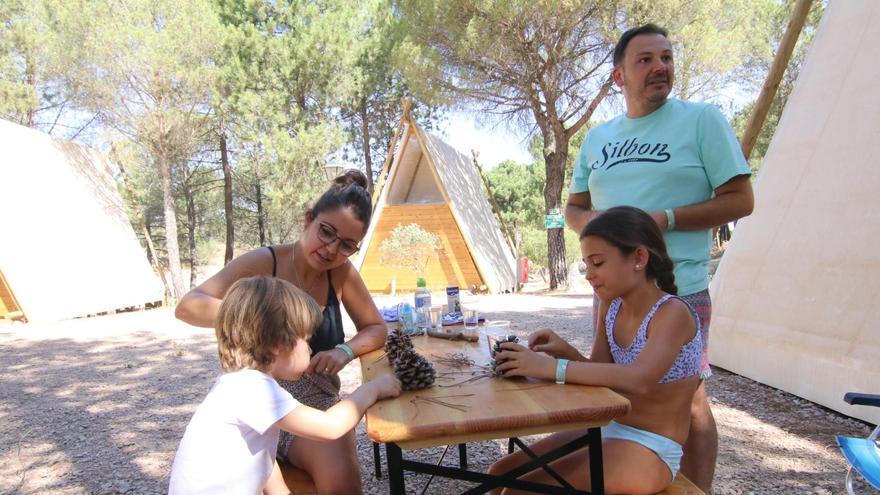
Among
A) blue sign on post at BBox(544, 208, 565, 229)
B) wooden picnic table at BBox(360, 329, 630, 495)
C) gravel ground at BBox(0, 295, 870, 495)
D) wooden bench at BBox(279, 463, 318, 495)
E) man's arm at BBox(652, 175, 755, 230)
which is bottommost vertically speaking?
gravel ground at BBox(0, 295, 870, 495)

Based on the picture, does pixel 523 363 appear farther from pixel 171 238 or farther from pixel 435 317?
pixel 171 238

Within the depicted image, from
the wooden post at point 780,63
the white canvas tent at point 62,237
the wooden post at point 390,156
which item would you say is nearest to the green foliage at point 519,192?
the wooden post at point 390,156

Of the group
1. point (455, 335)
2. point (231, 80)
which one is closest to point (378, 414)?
point (455, 335)

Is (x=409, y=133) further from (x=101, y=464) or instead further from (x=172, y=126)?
(x=101, y=464)

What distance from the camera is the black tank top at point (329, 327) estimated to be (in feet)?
7.38

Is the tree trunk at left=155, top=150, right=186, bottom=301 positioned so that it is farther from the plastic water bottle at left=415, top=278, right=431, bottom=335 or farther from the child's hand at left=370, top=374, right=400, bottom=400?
the child's hand at left=370, top=374, right=400, bottom=400

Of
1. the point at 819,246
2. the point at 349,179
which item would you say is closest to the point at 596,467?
the point at 349,179

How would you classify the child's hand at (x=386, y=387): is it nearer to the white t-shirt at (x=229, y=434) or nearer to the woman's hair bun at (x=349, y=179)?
the white t-shirt at (x=229, y=434)

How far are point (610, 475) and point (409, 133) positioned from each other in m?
12.2

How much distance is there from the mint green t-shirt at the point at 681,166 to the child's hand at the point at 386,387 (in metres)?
1.07

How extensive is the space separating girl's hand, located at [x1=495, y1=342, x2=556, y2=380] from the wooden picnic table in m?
0.03

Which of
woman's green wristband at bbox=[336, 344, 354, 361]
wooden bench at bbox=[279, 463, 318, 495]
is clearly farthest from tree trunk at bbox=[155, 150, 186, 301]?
wooden bench at bbox=[279, 463, 318, 495]

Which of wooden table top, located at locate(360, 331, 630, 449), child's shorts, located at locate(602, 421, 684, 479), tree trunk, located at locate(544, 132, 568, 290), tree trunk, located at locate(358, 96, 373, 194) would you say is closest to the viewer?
wooden table top, located at locate(360, 331, 630, 449)

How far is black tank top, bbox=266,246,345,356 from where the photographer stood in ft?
7.38
